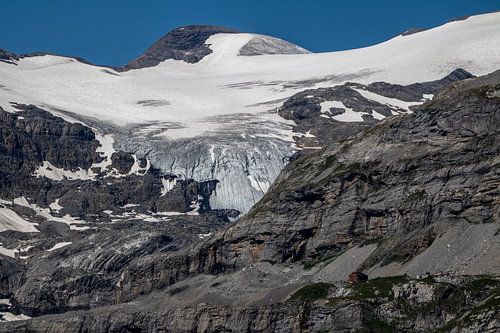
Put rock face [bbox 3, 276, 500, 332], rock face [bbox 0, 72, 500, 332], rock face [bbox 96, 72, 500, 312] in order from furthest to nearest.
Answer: rock face [bbox 96, 72, 500, 312] → rock face [bbox 0, 72, 500, 332] → rock face [bbox 3, 276, 500, 332]

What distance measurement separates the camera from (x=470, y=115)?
114188mm

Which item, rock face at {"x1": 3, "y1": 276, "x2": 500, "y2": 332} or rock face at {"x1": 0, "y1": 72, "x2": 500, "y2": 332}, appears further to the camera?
rock face at {"x1": 0, "y1": 72, "x2": 500, "y2": 332}

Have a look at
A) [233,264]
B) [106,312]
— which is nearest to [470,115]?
[233,264]

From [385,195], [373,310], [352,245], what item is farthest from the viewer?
[385,195]

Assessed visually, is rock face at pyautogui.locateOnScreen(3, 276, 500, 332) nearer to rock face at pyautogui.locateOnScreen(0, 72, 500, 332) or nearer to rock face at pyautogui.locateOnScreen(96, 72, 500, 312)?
rock face at pyautogui.locateOnScreen(0, 72, 500, 332)

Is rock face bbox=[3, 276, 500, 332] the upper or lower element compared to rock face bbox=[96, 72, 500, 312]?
lower

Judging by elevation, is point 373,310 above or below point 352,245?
below

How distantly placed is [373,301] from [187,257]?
148 ft

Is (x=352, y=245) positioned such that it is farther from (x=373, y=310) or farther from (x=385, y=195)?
(x=373, y=310)

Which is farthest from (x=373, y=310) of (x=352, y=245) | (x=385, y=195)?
(x=385, y=195)

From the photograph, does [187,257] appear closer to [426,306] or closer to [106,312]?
[106,312]

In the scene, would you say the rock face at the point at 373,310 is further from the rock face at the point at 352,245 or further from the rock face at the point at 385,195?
the rock face at the point at 385,195

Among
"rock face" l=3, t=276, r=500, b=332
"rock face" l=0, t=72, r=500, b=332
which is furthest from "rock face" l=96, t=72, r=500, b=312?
"rock face" l=3, t=276, r=500, b=332

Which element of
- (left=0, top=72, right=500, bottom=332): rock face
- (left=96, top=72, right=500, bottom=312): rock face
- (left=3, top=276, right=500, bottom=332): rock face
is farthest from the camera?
(left=96, top=72, right=500, bottom=312): rock face
